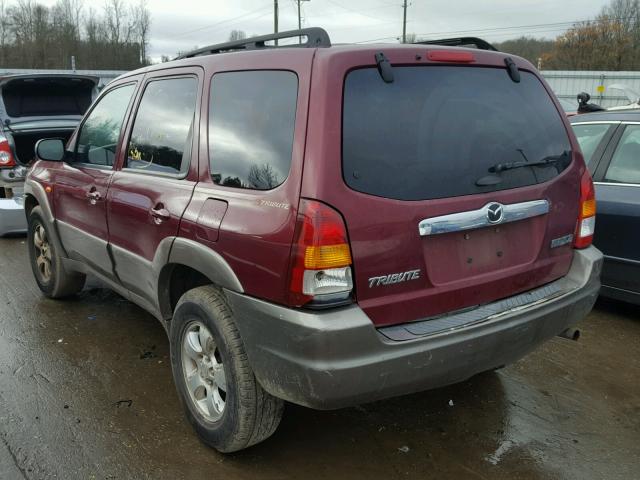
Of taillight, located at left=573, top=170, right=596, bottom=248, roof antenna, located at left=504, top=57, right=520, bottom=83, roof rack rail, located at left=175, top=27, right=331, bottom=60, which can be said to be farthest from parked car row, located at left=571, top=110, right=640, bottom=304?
roof rack rail, located at left=175, top=27, right=331, bottom=60

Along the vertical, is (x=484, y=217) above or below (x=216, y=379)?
above

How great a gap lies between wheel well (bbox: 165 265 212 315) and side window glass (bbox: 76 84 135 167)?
1059mm

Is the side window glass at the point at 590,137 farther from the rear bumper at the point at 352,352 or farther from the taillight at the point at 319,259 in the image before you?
the taillight at the point at 319,259

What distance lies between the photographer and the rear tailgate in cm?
225

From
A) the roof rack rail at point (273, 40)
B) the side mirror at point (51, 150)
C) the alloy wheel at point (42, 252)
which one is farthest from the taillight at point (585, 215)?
the alloy wheel at point (42, 252)

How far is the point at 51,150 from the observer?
4.27 metres

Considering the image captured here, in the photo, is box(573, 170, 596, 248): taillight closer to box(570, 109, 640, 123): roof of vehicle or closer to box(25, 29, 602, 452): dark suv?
box(25, 29, 602, 452): dark suv

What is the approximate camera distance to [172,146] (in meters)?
3.09

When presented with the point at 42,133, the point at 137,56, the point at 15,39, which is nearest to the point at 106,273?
the point at 42,133

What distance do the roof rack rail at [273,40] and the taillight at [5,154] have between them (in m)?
4.27

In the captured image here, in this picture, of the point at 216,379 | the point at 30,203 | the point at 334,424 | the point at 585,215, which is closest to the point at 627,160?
the point at 585,215

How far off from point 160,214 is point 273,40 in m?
1.06

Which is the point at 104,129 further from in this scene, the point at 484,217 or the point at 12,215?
the point at 12,215

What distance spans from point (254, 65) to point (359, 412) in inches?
76.9
